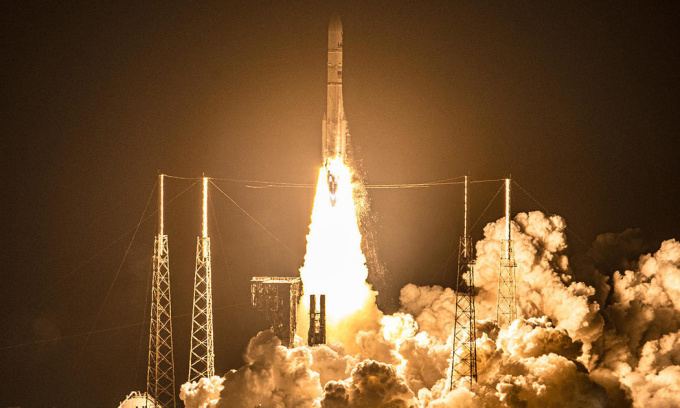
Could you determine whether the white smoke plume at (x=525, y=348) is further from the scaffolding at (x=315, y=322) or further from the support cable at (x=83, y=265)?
the support cable at (x=83, y=265)

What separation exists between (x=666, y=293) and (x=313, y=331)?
16.7 metres

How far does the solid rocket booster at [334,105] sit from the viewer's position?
35031 millimetres

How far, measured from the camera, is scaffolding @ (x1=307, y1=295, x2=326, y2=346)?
104 ft

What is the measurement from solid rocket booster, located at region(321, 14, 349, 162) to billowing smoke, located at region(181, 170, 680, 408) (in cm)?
678

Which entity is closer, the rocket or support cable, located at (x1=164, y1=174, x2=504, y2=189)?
the rocket

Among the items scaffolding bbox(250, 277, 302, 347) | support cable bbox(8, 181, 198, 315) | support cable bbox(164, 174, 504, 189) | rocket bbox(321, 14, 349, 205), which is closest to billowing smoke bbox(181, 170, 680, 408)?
scaffolding bbox(250, 277, 302, 347)

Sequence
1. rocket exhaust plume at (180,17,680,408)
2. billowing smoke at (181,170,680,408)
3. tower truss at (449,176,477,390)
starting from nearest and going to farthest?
tower truss at (449,176,477,390) → billowing smoke at (181,170,680,408) → rocket exhaust plume at (180,17,680,408)

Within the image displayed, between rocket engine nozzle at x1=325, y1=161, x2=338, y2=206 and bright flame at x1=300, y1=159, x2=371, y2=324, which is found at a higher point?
rocket engine nozzle at x1=325, y1=161, x2=338, y2=206

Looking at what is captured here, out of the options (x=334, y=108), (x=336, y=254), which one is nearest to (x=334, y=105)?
(x=334, y=108)

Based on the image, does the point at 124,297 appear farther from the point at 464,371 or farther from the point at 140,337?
A: the point at 464,371

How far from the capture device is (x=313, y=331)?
31750 mm

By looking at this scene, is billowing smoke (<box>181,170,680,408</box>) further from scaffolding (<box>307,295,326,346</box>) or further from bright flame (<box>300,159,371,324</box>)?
bright flame (<box>300,159,371,324</box>)

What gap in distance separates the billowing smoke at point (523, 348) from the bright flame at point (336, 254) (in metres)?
0.87

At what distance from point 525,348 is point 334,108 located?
1206 cm
